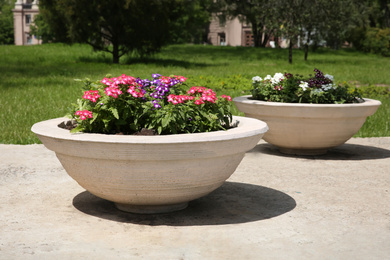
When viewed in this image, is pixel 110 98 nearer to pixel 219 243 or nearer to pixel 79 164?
pixel 79 164

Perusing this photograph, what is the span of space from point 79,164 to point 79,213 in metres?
0.56

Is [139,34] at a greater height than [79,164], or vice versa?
[139,34]

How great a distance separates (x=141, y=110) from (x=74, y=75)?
1286 centimetres

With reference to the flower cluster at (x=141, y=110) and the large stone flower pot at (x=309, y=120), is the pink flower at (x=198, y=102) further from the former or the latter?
the large stone flower pot at (x=309, y=120)

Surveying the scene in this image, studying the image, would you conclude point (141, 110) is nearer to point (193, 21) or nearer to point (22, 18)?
point (193, 21)

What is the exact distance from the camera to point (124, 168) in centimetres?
366

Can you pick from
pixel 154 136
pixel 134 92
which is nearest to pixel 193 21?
pixel 134 92

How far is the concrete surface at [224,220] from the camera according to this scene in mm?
3340

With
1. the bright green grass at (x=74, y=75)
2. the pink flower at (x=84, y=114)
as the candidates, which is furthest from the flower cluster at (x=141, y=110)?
the bright green grass at (x=74, y=75)

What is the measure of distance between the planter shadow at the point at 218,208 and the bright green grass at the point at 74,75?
344 cm

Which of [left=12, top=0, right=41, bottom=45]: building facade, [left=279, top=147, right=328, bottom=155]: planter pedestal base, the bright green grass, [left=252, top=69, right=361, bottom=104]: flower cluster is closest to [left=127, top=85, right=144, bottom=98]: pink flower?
[left=252, top=69, right=361, bottom=104]: flower cluster

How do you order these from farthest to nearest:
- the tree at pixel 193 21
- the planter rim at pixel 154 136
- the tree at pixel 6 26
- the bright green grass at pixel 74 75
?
the tree at pixel 6 26 < the tree at pixel 193 21 < the bright green grass at pixel 74 75 < the planter rim at pixel 154 136

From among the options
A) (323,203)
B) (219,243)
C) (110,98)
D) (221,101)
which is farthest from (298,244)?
(110,98)

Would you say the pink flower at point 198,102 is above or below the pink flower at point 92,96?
below
